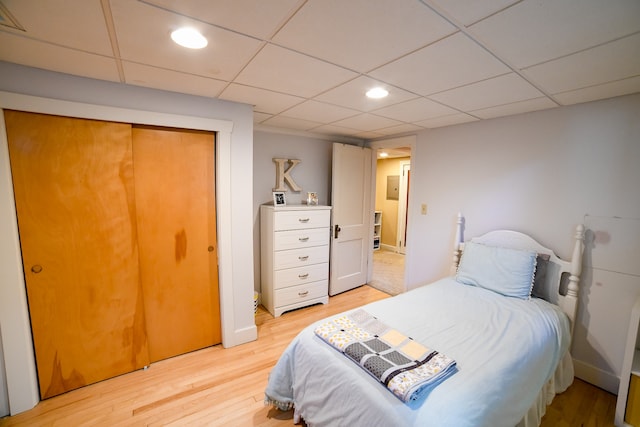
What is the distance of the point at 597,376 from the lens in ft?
6.74

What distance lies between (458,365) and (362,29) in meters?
1.69

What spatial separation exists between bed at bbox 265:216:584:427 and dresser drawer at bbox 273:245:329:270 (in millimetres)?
1333

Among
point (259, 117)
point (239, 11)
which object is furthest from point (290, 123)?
point (239, 11)

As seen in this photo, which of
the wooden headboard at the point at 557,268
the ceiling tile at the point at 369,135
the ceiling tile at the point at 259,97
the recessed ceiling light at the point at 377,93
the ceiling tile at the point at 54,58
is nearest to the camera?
the ceiling tile at the point at 54,58

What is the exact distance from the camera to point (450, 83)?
1719 mm

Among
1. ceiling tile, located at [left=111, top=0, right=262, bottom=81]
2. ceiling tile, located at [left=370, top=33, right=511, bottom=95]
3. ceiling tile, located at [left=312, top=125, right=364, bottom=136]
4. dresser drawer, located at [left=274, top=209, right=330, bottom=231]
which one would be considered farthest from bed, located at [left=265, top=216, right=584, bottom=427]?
ceiling tile, located at [left=312, top=125, right=364, bottom=136]

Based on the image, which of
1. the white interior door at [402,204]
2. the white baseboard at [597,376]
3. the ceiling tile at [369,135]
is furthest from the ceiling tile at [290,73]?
the white interior door at [402,204]

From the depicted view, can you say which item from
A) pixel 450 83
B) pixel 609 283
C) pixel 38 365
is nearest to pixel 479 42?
pixel 450 83

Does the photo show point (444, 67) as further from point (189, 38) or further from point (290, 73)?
point (189, 38)

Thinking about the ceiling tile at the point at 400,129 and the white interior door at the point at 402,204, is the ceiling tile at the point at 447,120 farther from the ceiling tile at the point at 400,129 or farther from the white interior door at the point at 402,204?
the white interior door at the point at 402,204

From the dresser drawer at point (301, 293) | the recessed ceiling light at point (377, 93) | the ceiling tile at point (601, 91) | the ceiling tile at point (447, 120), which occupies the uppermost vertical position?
the ceiling tile at point (447, 120)

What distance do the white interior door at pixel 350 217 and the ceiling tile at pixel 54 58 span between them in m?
2.40

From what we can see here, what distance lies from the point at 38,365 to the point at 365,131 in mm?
3644

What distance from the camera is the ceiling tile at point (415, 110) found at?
2143 millimetres
